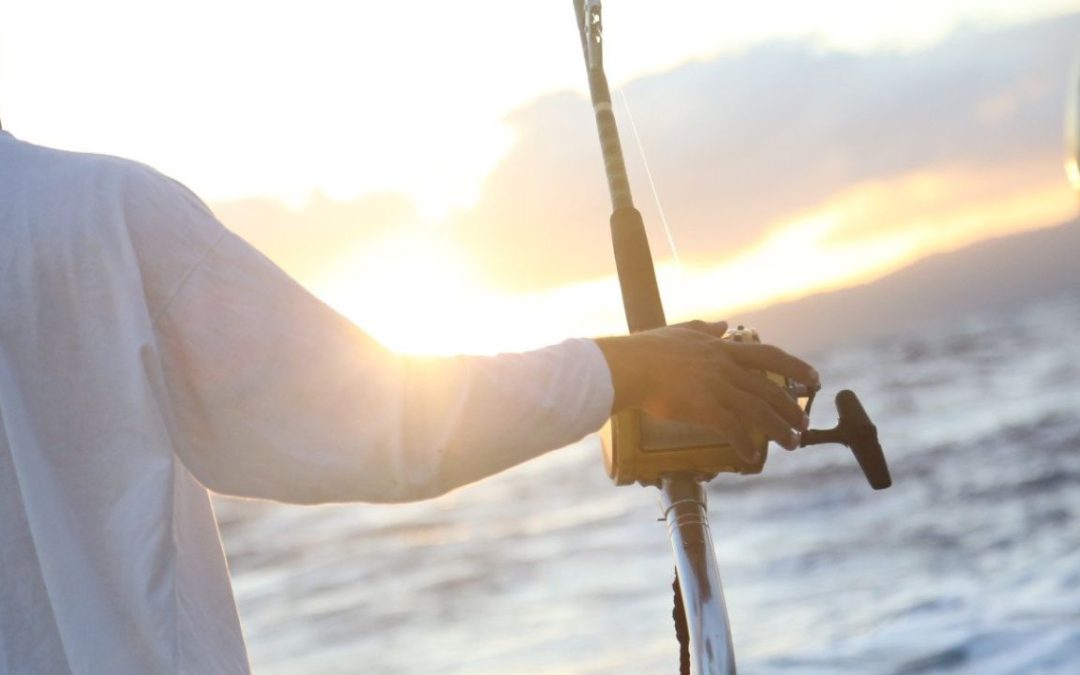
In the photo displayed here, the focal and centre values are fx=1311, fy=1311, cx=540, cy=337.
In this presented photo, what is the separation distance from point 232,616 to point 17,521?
180 millimetres

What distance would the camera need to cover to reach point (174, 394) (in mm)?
973

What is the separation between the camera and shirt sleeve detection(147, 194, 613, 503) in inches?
36.8

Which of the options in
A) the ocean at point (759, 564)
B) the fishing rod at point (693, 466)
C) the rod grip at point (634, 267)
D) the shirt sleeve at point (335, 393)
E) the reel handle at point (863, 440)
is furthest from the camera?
the ocean at point (759, 564)

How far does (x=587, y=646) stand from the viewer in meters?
7.49

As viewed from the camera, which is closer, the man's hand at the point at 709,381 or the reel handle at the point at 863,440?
the man's hand at the point at 709,381

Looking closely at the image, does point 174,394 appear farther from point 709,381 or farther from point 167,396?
point 709,381

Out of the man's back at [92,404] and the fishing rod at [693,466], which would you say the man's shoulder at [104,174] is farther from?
the fishing rod at [693,466]

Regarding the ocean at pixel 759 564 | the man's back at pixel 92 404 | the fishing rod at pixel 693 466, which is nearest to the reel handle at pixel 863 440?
the fishing rod at pixel 693 466

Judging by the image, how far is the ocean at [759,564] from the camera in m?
6.97

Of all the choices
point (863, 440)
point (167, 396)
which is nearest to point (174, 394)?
point (167, 396)

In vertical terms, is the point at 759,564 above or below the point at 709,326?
above

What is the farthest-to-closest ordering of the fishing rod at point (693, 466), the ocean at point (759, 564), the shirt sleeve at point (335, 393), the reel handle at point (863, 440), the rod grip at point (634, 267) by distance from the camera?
the ocean at point (759, 564), the rod grip at point (634, 267), the reel handle at point (863, 440), the fishing rod at point (693, 466), the shirt sleeve at point (335, 393)

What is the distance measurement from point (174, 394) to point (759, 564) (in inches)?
337

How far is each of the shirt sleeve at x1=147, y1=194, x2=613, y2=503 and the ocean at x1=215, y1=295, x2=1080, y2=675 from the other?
5306 mm
